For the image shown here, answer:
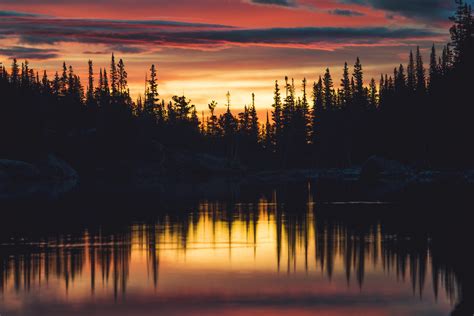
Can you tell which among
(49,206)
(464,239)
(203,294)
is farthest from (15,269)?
(49,206)

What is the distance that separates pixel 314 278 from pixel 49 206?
3450cm

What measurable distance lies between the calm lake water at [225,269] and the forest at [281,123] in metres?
68.9

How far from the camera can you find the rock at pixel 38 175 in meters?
90.7

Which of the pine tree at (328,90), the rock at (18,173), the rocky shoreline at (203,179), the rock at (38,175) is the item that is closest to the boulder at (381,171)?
the rocky shoreline at (203,179)

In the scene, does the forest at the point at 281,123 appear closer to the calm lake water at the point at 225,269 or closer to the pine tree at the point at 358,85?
the pine tree at the point at 358,85

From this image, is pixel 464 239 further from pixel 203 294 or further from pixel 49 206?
pixel 49 206

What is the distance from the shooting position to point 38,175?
105375mm

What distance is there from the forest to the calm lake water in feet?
226

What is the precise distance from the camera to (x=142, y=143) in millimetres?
131750

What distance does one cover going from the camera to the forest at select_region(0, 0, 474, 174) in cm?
10919

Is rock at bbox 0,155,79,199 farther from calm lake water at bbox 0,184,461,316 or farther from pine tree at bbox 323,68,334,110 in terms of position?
pine tree at bbox 323,68,334,110

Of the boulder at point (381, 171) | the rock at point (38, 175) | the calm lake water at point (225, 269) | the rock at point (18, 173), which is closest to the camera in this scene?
the calm lake water at point (225, 269)

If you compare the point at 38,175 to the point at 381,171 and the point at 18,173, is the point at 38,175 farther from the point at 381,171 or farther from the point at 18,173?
the point at 381,171

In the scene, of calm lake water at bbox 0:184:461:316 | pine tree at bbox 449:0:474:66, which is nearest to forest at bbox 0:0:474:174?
pine tree at bbox 449:0:474:66
